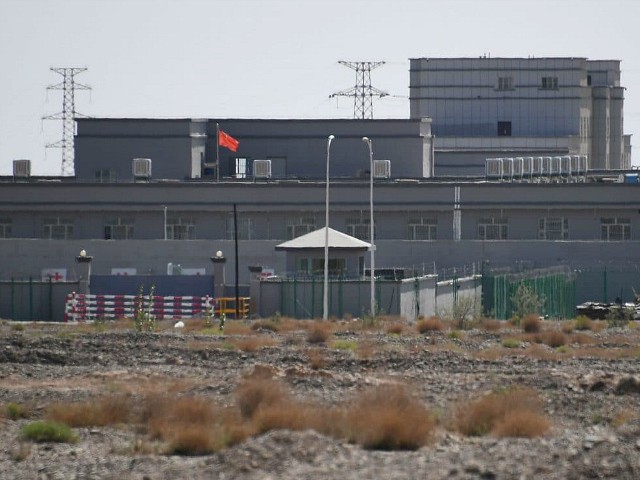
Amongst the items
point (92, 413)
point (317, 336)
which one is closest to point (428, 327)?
point (317, 336)

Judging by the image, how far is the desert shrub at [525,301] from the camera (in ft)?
181

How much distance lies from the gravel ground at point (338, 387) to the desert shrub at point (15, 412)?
7.1 inches

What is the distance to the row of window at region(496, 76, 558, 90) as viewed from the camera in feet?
348

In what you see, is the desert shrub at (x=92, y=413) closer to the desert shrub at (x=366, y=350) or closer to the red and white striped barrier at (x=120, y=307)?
the desert shrub at (x=366, y=350)

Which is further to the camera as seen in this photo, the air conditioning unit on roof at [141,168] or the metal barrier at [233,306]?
the air conditioning unit on roof at [141,168]

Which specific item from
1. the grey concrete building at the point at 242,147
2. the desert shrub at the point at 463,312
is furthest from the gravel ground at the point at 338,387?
the grey concrete building at the point at 242,147

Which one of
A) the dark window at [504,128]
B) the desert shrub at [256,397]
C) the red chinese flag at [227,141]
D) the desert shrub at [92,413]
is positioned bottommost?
the desert shrub at [92,413]

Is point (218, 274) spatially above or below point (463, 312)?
above

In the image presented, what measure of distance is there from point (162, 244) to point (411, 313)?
16.6 meters

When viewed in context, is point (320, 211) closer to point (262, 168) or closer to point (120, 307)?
point (262, 168)

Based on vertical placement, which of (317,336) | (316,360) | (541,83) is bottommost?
(316,360)

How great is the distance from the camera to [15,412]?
2517cm

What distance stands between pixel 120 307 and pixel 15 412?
114 feet

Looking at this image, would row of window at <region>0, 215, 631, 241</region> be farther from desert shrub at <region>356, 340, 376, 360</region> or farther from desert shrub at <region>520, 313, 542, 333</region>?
desert shrub at <region>356, 340, 376, 360</region>
